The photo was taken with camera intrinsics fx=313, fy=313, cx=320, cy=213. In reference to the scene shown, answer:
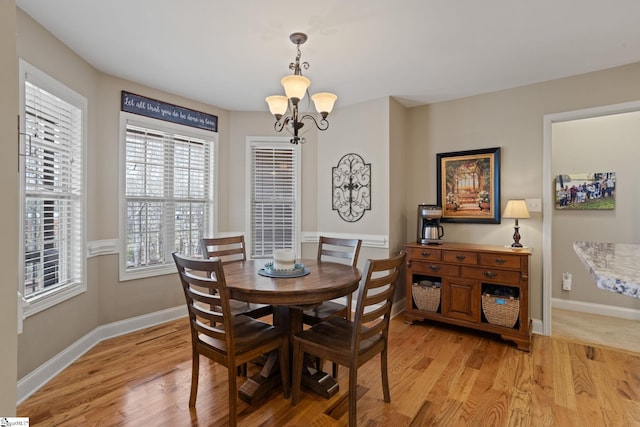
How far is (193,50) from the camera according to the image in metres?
2.61

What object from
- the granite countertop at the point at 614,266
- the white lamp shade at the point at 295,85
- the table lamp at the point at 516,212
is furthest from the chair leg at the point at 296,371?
the table lamp at the point at 516,212

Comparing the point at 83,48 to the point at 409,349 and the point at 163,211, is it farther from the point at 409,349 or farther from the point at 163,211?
the point at 409,349

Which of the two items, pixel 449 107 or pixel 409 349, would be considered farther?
pixel 449 107

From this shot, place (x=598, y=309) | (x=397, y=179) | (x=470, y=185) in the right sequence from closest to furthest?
(x=470, y=185)
(x=598, y=309)
(x=397, y=179)

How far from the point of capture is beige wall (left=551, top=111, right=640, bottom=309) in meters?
3.51

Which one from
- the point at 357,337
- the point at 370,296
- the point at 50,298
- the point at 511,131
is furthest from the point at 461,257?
the point at 50,298

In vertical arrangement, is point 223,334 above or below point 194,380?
above

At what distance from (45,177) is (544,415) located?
3859 millimetres

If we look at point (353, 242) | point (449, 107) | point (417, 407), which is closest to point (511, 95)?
point (449, 107)

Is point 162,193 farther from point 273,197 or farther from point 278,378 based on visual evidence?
point 278,378

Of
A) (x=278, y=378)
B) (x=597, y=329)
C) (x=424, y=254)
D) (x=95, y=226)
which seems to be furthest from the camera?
(x=424, y=254)

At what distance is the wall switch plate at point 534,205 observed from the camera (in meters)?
3.19

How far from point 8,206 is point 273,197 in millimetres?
3521

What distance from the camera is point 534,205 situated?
3.22m
